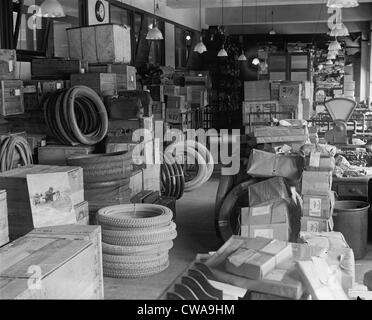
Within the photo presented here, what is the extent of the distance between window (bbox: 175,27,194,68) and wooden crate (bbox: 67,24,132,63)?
832cm

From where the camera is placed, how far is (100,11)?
970 cm

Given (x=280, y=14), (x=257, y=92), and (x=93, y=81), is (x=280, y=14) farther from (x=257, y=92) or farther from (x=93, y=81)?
(x=93, y=81)

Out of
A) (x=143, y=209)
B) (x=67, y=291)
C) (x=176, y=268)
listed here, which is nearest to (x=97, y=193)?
(x=143, y=209)

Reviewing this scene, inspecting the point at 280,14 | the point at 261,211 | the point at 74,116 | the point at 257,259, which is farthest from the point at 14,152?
the point at 280,14

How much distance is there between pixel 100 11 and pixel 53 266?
7.77 m

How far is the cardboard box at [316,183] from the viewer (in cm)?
478

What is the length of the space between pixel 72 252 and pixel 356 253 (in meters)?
3.04

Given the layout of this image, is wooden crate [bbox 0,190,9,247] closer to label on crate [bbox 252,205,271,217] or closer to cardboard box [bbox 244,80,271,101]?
label on crate [bbox 252,205,271,217]

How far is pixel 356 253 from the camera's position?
5.03 metres

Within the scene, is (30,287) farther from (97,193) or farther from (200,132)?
(200,132)

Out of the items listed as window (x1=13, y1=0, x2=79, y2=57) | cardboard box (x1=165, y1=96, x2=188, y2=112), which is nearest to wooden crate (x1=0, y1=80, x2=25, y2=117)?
window (x1=13, y1=0, x2=79, y2=57)

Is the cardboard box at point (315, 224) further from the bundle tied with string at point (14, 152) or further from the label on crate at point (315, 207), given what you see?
the bundle tied with string at point (14, 152)

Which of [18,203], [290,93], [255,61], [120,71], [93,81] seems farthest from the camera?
[255,61]

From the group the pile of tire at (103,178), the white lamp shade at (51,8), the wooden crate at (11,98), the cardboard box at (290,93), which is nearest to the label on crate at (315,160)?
the pile of tire at (103,178)
